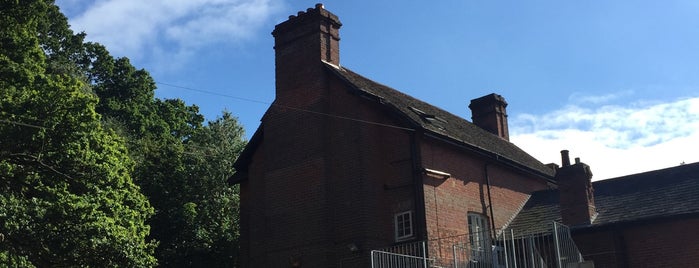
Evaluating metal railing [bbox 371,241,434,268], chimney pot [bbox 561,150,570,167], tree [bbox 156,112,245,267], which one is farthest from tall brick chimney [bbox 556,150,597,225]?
Result: tree [bbox 156,112,245,267]

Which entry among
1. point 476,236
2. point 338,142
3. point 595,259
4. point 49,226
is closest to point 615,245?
point 595,259

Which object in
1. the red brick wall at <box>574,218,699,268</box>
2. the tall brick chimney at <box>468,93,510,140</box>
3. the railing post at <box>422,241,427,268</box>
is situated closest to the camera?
the railing post at <box>422,241,427,268</box>

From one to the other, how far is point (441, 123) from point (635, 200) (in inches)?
254

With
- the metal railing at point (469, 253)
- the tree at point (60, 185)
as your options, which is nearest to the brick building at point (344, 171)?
the metal railing at point (469, 253)

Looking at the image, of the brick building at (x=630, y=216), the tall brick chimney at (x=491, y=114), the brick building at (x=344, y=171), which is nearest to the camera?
the brick building at (x=630, y=216)

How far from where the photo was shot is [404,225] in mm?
21266

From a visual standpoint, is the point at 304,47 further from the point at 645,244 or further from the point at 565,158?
the point at 645,244

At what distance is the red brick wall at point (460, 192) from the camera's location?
2133 centimetres

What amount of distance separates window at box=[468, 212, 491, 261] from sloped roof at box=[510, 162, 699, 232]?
133 cm

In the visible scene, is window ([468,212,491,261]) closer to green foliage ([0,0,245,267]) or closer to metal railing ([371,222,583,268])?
metal railing ([371,222,583,268])

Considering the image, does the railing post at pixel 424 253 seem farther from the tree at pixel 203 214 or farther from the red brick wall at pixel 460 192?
the tree at pixel 203 214

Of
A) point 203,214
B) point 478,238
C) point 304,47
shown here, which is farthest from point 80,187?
point 203,214

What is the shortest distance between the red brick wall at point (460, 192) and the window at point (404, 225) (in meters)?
A: 0.58

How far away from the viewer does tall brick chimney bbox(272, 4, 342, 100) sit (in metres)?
24.0
